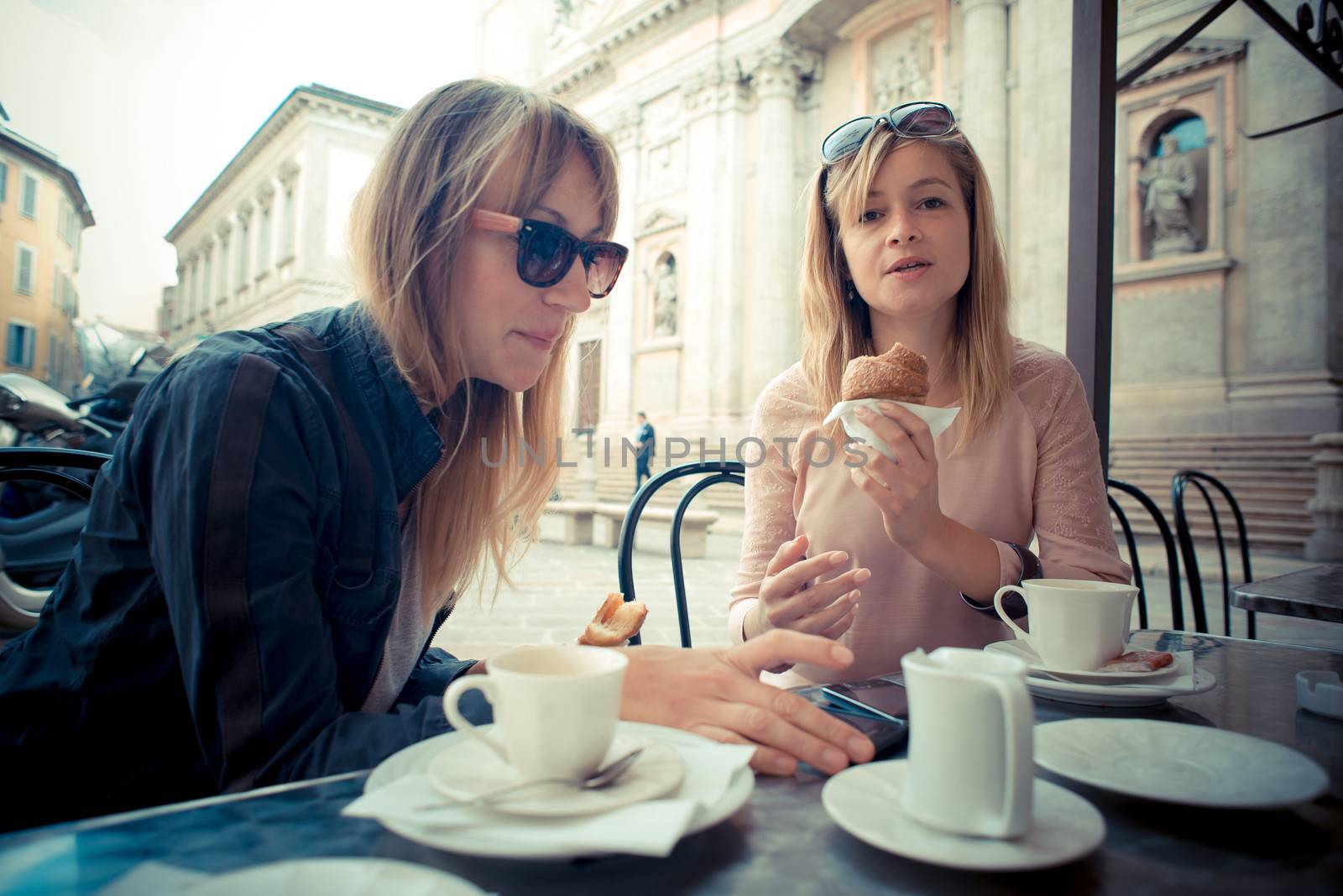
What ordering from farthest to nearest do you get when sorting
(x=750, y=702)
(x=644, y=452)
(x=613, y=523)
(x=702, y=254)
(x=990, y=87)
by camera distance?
1. (x=702, y=254)
2. (x=644, y=452)
3. (x=990, y=87)
4. (x=613, y=523)
5. (x=750, y=702)

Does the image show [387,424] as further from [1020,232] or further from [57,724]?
[1020,232]

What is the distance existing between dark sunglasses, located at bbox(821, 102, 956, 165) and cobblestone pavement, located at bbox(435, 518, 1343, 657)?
1.85 metres

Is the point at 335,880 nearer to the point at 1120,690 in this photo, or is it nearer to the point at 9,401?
the point at 1120,690

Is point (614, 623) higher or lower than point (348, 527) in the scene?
lower

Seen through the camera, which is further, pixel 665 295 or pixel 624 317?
pixel 624 317

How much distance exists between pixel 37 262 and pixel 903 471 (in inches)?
368

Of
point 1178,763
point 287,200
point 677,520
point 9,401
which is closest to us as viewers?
point 1178,763

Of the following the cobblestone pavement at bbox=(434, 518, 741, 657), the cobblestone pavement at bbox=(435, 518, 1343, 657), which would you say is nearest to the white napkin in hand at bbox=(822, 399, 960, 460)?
the cobblestone pavement at bbox=(435, 518, 1343, 657)

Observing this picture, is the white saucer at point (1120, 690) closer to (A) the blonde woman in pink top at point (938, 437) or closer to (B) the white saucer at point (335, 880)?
(A) the blonde woman in pink top at point (938, 437)

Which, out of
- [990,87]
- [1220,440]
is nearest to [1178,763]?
[1220,440]

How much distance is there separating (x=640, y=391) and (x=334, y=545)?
1583 centimetres

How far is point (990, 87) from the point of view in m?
11.1

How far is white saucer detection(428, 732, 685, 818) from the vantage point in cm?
50

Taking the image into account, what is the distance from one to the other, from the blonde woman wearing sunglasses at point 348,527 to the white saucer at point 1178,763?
0.59 ft
